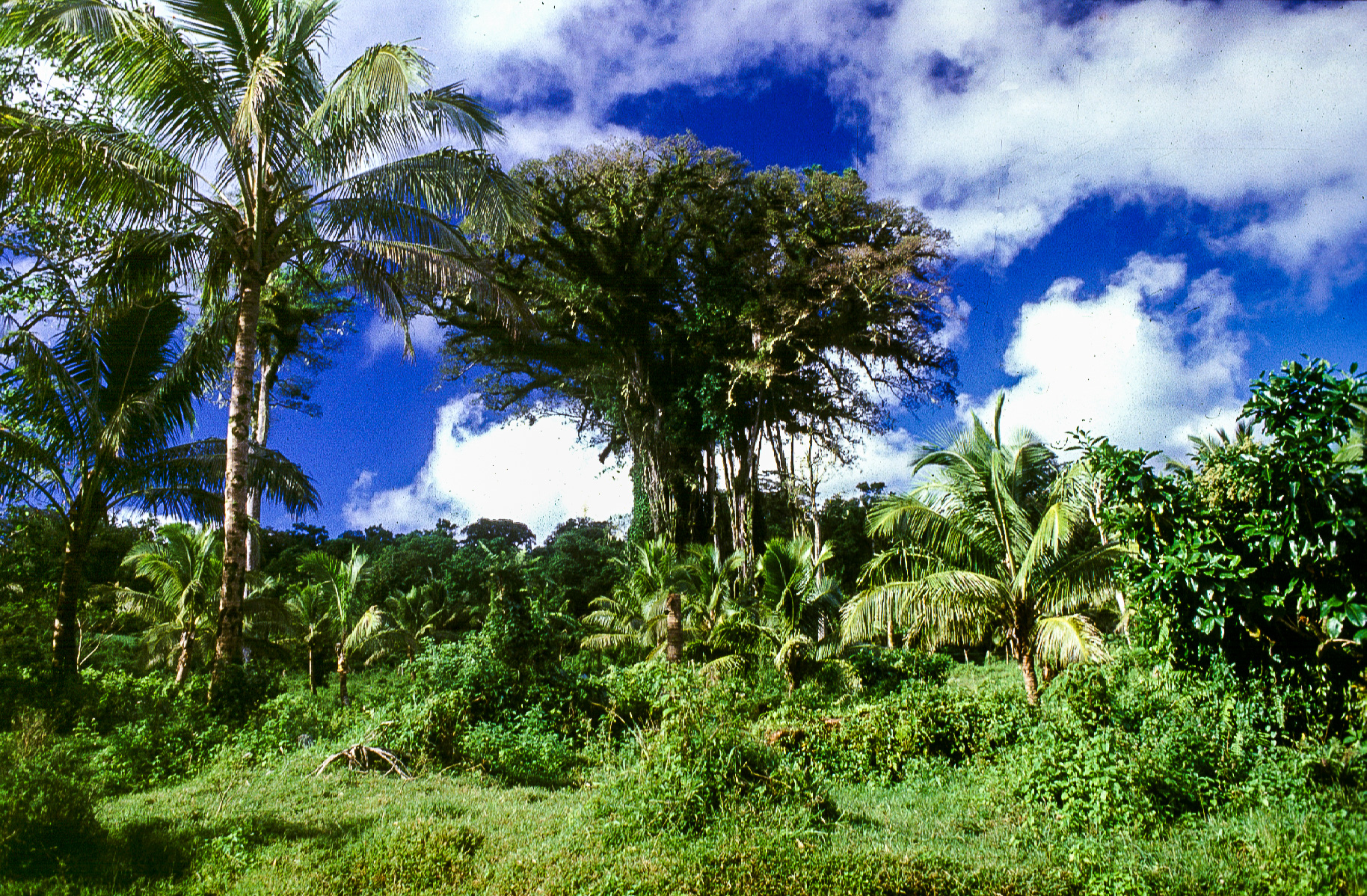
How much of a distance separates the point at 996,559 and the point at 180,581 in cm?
1486

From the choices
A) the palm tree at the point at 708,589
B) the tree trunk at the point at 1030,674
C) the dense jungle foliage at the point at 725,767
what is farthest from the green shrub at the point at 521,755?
the tree trunk at the point at 1030,674

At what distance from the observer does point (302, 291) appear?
21.1m

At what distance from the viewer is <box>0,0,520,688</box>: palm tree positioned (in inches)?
349

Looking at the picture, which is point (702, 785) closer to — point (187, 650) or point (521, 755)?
point (521, 755)

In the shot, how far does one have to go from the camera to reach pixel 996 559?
12.1 m

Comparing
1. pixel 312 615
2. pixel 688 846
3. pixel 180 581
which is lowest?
pixel 688 846

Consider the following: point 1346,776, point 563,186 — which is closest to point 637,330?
point 563,186

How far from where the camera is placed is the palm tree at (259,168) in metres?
8.86

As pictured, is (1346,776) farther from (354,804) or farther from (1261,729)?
(354,804)

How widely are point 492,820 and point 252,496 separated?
12745 mm

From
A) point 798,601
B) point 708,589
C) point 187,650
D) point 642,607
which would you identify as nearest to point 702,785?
point 798,601

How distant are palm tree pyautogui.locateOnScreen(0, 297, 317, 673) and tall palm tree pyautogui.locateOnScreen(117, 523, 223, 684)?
401 cm

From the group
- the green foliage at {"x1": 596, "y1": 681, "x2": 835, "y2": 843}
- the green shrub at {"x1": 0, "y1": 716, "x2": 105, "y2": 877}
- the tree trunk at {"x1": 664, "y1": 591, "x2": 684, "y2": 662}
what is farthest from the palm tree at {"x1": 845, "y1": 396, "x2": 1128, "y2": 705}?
the green shrub at {"x1": 0, "y1": 716, "x2": 105, "y2": 877}

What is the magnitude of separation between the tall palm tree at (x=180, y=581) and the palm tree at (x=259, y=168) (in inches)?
252
